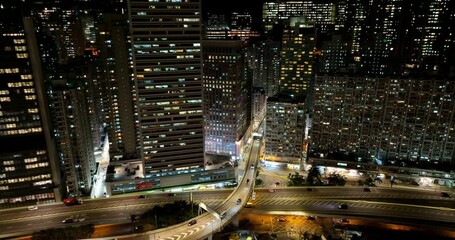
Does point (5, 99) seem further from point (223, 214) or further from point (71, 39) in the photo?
point (71, 39)

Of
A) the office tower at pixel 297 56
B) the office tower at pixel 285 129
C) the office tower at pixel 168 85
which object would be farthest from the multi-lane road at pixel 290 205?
the office tower at pixel 297 56

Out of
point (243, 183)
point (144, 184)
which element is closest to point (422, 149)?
point (243, 183)

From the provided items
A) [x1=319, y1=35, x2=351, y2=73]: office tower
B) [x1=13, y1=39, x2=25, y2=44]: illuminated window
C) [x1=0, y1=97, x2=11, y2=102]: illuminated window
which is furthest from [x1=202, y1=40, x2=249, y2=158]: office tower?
[x1=319, y1=35, x2=351, y2=73]: office tower

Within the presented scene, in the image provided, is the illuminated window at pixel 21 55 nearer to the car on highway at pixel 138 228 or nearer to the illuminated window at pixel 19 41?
the illuminated window at pixel 19 41

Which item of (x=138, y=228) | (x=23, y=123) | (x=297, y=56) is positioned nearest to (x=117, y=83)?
(x=23, y=123)

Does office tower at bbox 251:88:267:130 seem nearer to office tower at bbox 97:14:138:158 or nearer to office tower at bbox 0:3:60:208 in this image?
office tower at bbox 97:14:138:158

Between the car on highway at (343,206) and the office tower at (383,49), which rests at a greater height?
the office tower at (383,49)
